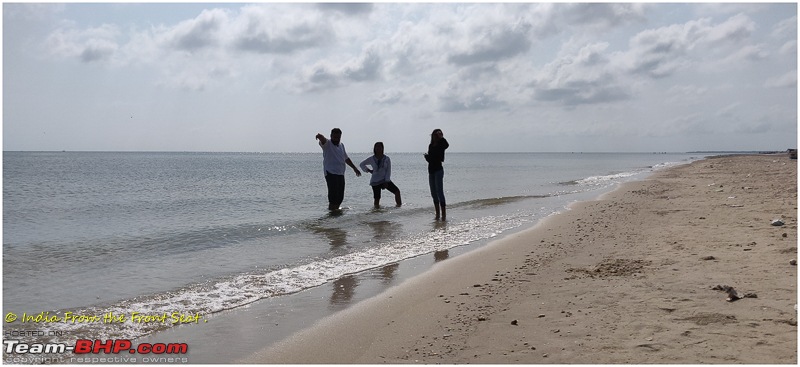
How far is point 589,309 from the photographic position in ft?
14.2

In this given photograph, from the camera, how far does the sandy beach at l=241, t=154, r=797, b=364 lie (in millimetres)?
3459

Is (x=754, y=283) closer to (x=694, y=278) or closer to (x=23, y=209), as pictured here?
(x=694, y=278)

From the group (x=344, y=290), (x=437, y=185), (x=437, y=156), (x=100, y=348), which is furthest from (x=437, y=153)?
(x=100, y=348)

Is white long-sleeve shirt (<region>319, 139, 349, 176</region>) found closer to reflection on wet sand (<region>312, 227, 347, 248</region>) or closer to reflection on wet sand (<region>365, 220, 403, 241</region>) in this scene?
reflection on wet sand (<region>365, 220, 403, 241</region>)

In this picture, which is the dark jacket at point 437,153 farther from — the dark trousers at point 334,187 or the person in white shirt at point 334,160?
the dark trousers at point 334,187

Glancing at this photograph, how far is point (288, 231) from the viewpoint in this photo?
1075cm

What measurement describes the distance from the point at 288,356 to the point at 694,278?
3.81m

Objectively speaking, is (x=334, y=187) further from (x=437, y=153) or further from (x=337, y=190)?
(x=437, y=153)

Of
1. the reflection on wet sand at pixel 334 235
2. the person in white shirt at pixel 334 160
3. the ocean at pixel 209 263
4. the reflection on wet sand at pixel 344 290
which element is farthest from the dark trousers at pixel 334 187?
the reflection on wet sand at pixel 344 290

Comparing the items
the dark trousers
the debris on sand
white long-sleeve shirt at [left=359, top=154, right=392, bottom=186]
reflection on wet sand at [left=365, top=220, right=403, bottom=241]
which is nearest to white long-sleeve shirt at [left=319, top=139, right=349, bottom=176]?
the dark trousers

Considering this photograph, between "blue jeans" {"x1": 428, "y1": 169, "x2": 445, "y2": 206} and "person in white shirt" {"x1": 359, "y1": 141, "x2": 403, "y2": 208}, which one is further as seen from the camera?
"person in white shirt" {"x1": 359, "y1": 141, "x2": 403, "y2": 208}

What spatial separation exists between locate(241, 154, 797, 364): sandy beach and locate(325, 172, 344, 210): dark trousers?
6.69 metres

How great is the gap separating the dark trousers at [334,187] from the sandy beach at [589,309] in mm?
6691

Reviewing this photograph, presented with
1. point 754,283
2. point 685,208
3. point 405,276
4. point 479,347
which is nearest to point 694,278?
point 754,283
